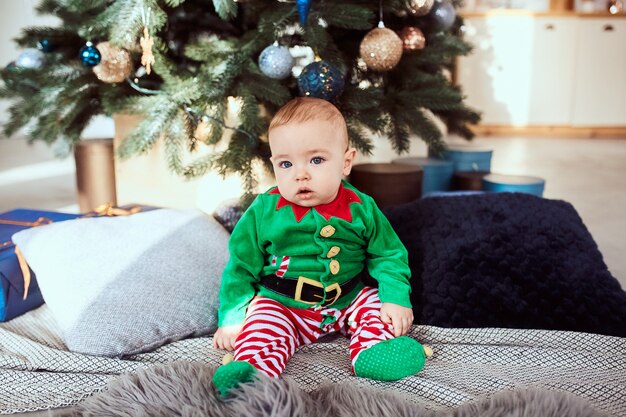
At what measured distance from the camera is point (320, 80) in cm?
112

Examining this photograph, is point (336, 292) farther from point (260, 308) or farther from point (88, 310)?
point (88, 310)

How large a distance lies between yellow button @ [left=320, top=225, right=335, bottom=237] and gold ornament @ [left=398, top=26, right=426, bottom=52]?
65cm

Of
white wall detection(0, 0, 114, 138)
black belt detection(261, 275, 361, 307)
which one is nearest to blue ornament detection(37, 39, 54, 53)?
black belt detection(261, 275, 361, 307)

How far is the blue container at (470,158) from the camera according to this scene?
1930 mm

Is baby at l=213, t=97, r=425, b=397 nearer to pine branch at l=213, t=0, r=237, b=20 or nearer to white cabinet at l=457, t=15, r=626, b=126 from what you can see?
pine branch at l=213, t=0, r=237, b=20

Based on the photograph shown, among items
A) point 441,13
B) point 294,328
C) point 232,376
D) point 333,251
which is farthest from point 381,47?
point 232,376

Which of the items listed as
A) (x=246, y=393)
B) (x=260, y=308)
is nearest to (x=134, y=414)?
(x=246, y=393)

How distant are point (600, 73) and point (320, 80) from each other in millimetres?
3270

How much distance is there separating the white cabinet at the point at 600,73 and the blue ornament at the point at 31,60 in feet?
10.9

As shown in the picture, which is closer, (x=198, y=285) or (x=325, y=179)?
(x=325, y=179)

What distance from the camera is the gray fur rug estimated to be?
2.20ft

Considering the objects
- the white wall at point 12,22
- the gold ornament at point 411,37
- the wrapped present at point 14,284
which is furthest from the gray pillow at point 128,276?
the white wall at point 12,22

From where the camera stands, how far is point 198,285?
1.03m

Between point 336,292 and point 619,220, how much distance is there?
1284 mm
